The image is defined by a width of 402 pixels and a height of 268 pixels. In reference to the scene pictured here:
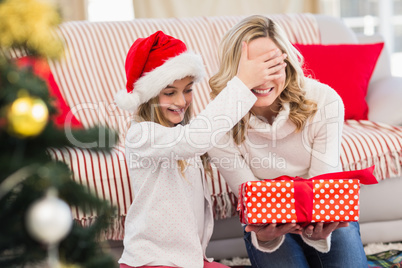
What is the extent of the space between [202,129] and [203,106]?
1.20m

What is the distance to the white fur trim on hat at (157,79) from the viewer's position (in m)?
1.39

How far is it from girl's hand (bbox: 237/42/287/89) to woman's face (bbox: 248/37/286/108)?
0.03 metres

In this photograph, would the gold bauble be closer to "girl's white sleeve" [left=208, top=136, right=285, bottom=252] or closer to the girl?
the girl

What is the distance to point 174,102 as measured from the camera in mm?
1422

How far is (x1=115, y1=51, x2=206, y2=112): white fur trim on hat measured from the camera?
4.56ft

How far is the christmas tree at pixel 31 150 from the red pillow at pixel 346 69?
176cm

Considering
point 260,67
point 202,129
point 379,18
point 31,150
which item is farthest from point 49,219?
point 379,18

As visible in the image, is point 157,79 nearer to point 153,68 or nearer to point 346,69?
point 153,68

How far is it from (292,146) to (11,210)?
40.9 inches

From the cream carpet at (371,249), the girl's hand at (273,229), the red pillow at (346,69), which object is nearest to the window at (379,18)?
the red pillow at (346,69)

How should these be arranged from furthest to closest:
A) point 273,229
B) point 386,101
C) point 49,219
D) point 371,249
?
point 386,101
point 371,249
point 273,229
point 49,219

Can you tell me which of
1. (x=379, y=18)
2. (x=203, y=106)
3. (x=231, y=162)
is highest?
(x=379, y=18)

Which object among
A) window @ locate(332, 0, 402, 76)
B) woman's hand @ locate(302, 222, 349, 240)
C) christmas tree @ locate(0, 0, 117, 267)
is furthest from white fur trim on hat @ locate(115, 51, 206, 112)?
window @ locate(332, 0, 402, 76)

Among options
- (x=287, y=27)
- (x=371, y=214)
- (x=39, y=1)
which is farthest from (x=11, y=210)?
(x=287, y=27)
